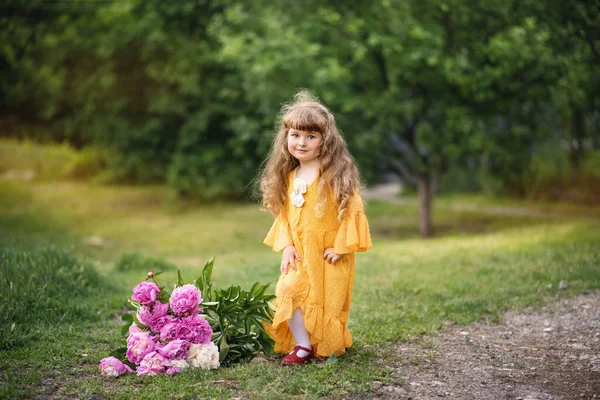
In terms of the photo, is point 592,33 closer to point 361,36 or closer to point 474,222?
point 361,36

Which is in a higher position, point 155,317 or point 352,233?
point 352,233

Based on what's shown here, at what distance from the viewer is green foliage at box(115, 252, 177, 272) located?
7863 mm

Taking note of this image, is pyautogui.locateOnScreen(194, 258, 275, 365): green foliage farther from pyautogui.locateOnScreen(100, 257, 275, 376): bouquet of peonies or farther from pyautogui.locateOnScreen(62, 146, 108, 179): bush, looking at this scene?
pyautogui.locateOnScreen(62, 146, 108, 179): bush

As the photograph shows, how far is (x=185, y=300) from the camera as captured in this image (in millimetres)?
3906

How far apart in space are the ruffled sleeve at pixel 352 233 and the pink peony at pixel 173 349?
114 cm

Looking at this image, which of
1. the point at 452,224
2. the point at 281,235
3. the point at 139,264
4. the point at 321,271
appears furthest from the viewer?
the point at 452,224

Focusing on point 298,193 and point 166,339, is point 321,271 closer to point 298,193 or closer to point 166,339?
point 298,193

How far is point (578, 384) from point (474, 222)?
9072mm

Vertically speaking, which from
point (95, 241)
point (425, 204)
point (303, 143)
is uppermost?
point (303, 143)

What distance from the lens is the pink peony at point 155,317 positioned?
396cm

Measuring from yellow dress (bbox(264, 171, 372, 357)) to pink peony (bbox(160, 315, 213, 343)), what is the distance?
46 cm

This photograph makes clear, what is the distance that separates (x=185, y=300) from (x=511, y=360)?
228 cm

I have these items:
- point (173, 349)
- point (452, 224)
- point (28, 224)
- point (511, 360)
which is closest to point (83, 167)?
point (28, 224)

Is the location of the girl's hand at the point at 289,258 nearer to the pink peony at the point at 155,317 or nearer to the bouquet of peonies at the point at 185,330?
the bouquet of peonies at the point at 185,330
